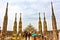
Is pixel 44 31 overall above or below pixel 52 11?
below

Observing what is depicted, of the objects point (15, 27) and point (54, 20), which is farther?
point (15, 27)

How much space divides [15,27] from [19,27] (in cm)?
84

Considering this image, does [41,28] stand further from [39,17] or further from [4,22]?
[4,22]

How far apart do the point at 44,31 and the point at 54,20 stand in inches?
182

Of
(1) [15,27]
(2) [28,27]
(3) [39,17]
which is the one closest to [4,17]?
(1) [15,27]

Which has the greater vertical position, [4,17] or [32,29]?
[4,17]

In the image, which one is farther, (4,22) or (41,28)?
(41,28)

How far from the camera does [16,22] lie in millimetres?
26344

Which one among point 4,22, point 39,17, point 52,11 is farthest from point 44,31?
point 4,22

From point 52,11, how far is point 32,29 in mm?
5997

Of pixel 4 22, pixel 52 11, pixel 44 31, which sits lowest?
pixel 44 31

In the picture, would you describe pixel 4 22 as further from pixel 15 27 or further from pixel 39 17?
pixel 39 17

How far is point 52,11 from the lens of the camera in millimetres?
22938

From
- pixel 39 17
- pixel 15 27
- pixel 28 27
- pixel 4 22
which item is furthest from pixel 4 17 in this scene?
pixel 39 17
